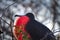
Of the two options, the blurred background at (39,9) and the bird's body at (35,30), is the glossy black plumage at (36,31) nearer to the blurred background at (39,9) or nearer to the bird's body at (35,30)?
the bird's body at (35,30)

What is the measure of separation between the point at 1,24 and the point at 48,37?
0.70 metres

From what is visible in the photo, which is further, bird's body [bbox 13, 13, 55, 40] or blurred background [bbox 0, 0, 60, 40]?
blurred background [bbox 0, 0, 60, 40]

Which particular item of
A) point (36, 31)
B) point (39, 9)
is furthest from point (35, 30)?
point (39, 9)

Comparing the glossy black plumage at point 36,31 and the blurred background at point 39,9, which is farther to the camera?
the blurred background at point 39,9

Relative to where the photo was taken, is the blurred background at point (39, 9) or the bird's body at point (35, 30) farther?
the blurred background at point (39, 9)

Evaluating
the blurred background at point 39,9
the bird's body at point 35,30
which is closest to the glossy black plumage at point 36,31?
the bird's body at point 35,30

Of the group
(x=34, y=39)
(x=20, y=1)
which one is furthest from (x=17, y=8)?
(x=34, y=39)

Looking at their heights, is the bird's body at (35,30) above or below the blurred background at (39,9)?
below

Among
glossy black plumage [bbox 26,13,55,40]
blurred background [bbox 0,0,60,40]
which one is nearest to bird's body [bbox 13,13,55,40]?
glossy black plumage [bbox 26,13,55,40]

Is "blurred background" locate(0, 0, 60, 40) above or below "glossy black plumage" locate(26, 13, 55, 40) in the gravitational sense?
above

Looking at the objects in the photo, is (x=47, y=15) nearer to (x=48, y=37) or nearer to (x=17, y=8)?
(x=17, y=8)

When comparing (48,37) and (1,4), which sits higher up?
(1,4)

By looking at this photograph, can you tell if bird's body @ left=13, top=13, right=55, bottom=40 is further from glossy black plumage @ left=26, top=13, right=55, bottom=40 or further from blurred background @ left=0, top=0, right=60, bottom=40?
blurred background @ left=0, top=0, right=60, bottom=40

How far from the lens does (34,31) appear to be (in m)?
1.87
